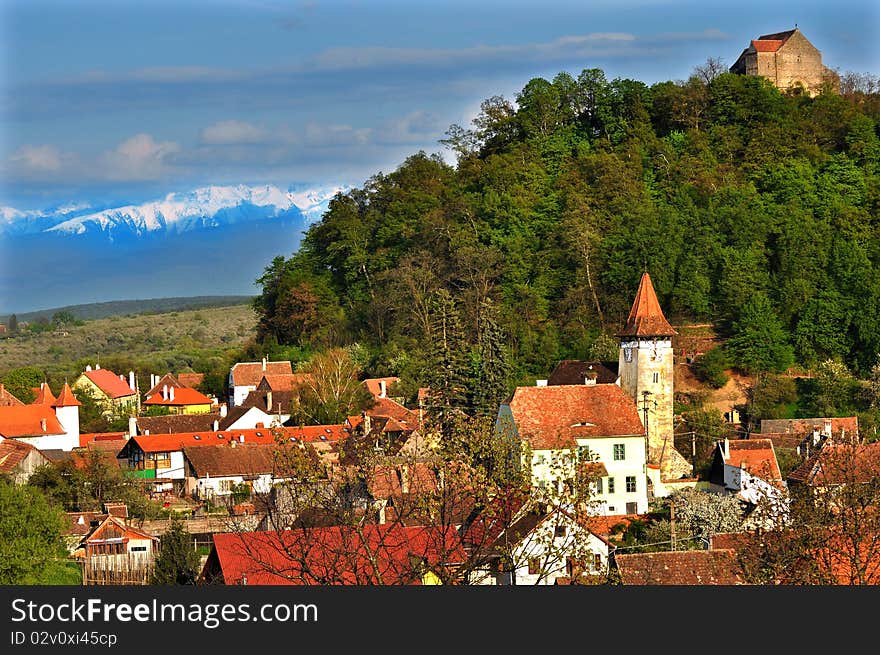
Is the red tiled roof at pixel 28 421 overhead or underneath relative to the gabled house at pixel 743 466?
overhead

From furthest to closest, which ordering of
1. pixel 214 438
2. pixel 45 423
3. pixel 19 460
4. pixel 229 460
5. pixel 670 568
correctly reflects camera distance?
pixel 45 423 → pixel 214 438 → pixel 229 460 → pixel 19 460 → pixel 670 568

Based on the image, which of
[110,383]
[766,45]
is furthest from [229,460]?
[766,45]

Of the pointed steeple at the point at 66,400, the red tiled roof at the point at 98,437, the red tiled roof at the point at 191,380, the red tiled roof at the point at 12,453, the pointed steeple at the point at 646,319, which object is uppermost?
the pointed steeple at the point at 646,319

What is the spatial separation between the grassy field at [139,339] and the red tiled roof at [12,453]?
→ 4438cm

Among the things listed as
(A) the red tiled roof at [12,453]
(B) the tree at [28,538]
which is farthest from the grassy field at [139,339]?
(B) the tree at [28,538]

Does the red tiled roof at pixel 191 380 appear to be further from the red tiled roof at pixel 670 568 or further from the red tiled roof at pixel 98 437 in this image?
the red tiled roof at pixel 670 568

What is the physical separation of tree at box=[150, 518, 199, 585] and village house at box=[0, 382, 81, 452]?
23494 mm

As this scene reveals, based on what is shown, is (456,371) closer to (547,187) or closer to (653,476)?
(653,476)

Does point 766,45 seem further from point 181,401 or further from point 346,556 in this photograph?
point 346,556

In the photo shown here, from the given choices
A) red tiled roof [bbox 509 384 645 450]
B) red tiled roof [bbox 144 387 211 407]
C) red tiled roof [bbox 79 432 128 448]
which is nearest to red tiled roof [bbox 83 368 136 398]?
red tiled roof [bbox 144 387 211 407]

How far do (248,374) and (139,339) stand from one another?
205ft

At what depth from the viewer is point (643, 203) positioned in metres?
61.1

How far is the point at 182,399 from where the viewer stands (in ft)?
219

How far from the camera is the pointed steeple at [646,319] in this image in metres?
45.4
